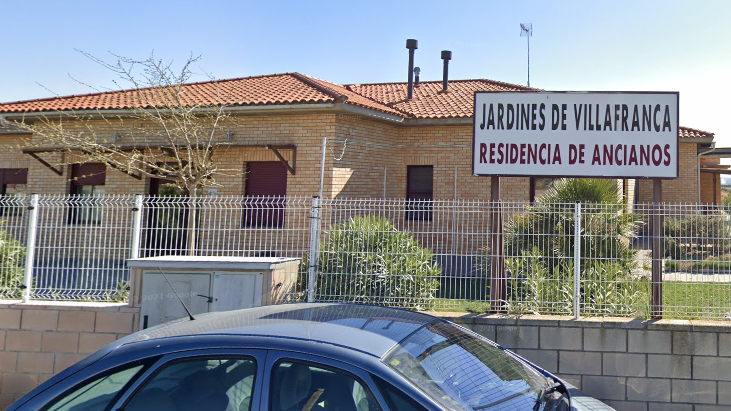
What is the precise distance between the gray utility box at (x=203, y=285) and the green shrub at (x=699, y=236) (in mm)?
4200

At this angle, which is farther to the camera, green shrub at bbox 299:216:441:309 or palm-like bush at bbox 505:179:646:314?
green shrub at bbox 299:216:441:309

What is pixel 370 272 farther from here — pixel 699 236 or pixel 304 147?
pixel 304 147

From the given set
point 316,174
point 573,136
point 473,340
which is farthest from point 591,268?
point 316,174

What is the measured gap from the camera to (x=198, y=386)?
101 inches

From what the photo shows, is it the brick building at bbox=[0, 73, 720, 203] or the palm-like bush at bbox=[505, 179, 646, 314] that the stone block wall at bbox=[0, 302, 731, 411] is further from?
the brick building at bbox=[0, 73, 720, 203]

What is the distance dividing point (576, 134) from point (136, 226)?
17.1 feet

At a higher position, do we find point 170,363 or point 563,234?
point 563,234

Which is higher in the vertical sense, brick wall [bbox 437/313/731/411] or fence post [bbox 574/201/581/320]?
fence post [bbox 574/201/581/320]

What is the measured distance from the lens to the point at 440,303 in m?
5.98

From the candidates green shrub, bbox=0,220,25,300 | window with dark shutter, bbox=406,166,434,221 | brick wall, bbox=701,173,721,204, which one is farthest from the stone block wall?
brick wall, bbox=701,173,721,204

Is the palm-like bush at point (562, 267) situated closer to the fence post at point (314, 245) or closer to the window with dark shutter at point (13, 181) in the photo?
the fence post at point (314, 245)

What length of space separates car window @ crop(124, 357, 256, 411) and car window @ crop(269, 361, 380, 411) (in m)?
0.13

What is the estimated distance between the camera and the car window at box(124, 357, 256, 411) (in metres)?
2.43

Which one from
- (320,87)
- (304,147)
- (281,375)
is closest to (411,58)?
(320,87)
